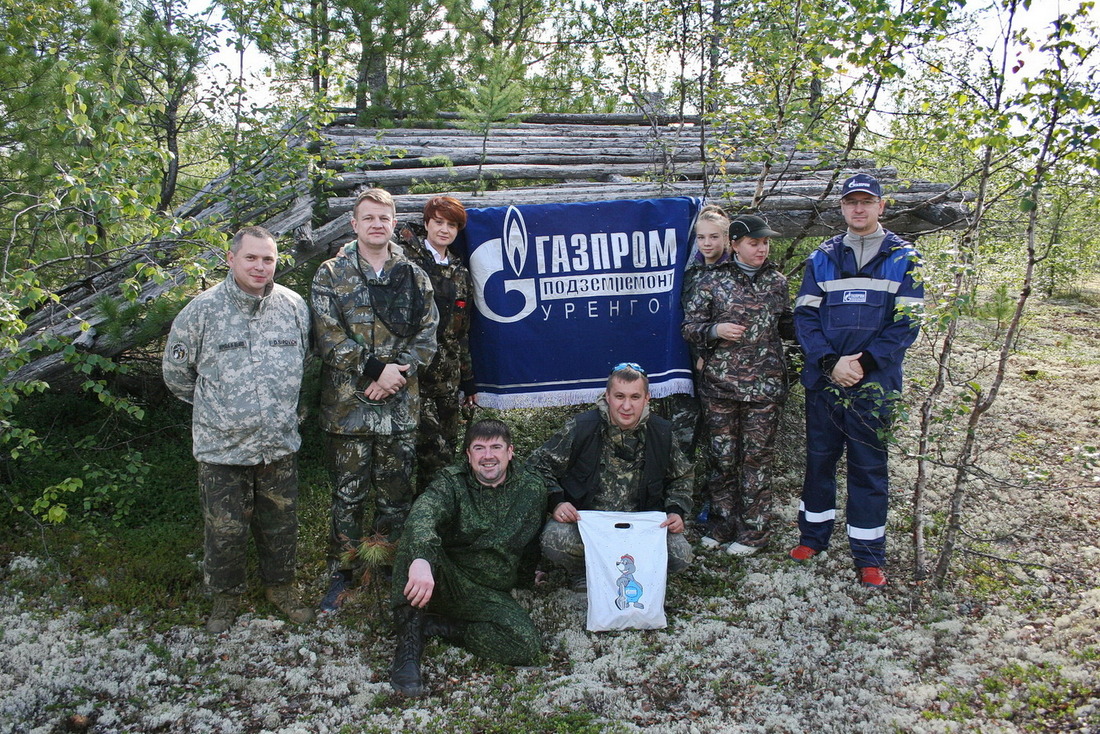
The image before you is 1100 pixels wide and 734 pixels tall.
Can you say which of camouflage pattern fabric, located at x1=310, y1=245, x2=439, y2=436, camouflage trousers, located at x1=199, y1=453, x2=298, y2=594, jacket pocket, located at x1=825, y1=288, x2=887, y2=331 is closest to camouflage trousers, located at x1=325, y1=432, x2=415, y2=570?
camouflage pattern fabric, located at x1=310, y1=245, x2=439, y2=436

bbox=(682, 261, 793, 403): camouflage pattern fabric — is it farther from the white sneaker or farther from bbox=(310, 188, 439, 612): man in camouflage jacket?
bbox=(310, 188, 439, 612): man in camouflage jacket

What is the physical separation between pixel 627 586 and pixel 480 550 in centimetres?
88

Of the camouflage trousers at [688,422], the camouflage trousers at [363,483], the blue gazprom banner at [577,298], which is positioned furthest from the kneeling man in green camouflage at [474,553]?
the camouflage trousers at [688,422]

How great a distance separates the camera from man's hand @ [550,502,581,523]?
461 centimetres

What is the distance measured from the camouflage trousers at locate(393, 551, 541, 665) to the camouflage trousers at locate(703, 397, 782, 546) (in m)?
1.83

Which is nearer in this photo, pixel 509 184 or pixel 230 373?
pixel 230 373

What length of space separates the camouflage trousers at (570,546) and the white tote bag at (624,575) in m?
0.12

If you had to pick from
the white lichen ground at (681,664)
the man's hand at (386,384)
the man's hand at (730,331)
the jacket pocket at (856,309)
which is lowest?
the white lichen ground at (681,664)

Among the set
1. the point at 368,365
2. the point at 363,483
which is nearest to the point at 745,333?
the point at 368,365

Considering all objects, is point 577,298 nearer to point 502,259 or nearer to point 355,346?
point 502,259

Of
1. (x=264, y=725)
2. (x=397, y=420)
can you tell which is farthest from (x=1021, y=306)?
(x=264, y=725)

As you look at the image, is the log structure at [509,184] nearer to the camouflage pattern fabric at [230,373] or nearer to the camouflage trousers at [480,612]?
the camouflage pattern fabric at [230,373]

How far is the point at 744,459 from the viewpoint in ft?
17.5

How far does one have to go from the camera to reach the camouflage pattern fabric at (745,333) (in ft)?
17.2
